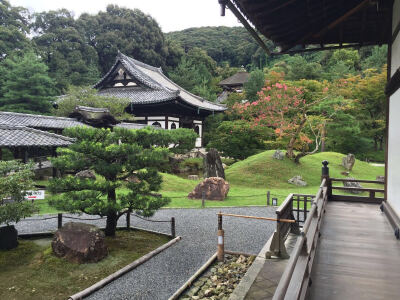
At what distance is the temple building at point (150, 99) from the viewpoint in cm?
2334

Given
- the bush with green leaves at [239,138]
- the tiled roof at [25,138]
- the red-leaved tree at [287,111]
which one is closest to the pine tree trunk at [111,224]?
the tiled roof at [25,138]

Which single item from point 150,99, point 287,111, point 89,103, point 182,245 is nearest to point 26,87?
point 89,103

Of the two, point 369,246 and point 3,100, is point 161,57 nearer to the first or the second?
point 3,100

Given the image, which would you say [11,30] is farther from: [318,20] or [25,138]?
[318,20]

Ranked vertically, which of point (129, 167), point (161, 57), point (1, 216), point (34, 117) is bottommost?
point (1, 216)

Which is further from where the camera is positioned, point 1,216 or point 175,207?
point 175,207

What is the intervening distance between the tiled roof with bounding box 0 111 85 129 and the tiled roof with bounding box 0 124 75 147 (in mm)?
1914

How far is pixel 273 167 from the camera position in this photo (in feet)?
62.5

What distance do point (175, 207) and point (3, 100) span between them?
17779 mm

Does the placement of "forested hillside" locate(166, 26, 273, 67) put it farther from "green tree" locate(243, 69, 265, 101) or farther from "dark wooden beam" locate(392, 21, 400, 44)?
"dark wooden beam" locate(392, 21, 400, 44)

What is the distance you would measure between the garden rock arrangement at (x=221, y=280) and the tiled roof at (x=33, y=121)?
1243 cm

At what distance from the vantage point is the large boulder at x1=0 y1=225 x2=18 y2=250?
7.48 metres

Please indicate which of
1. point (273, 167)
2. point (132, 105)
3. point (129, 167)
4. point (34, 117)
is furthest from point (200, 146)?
point (129, 167)

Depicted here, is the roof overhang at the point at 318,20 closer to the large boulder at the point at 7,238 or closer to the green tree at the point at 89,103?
the large boulder at the point at 7,238
